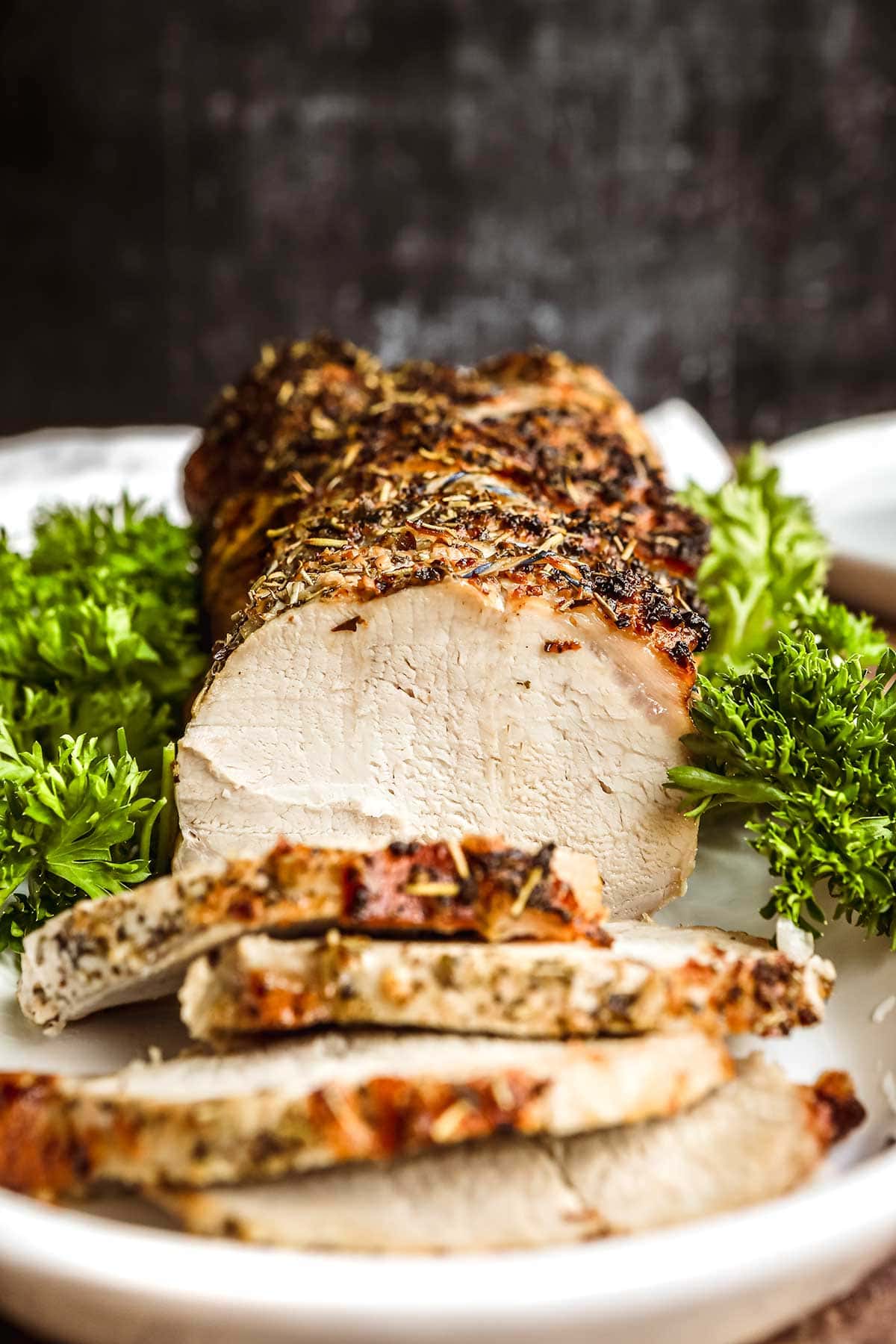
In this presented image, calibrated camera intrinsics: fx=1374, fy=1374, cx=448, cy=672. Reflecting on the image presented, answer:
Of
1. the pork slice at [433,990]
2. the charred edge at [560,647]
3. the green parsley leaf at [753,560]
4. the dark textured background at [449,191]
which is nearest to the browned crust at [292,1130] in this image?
the pork slice at [433,990]

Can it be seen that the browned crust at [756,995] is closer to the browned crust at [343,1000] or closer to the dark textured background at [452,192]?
the browned crust at [343,1000]

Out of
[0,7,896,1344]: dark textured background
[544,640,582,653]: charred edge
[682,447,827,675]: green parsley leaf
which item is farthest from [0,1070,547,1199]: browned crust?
[0,7,896,1344]: dark textured background

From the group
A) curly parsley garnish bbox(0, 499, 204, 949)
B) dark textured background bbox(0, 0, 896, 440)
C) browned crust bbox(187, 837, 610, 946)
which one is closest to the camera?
browned crust bbox(187, 837, 610, 946)

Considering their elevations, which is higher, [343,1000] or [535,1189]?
[343,1000]

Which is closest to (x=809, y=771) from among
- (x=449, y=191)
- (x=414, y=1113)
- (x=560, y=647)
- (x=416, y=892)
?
(x=560, y=647)

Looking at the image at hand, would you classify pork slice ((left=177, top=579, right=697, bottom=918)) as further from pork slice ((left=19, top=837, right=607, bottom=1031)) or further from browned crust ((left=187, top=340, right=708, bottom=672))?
pork slice ((left=19, top=837, right=607, bottom=1031))

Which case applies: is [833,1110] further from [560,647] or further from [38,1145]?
[38,1145]
